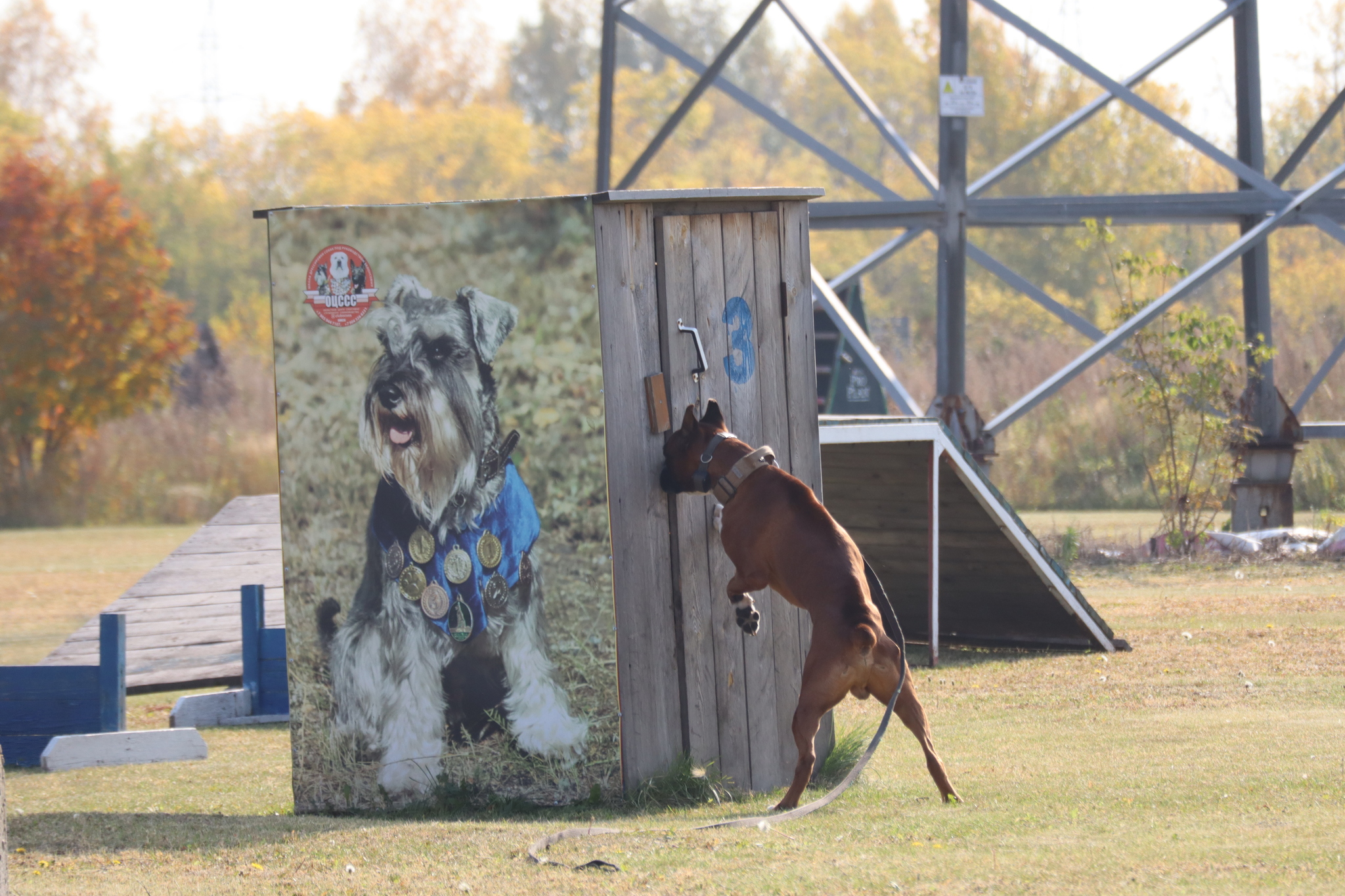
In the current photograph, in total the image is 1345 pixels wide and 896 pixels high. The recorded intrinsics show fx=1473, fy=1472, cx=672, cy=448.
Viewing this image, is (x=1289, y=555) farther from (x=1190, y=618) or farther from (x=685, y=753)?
(x=685, y=753)

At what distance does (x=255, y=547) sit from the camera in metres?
A: 12.7

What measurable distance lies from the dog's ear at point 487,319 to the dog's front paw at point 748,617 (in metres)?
1.55

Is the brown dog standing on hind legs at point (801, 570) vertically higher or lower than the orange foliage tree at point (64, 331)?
lower

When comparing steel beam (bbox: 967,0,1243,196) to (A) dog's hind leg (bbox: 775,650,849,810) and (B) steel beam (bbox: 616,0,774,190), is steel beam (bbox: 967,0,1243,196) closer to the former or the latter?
(B) steel beam (bbox: 616,0,774,190)

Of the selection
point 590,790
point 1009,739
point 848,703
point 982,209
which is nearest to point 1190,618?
point 848,703

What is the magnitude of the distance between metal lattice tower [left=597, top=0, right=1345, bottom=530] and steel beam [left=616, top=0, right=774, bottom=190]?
29mm

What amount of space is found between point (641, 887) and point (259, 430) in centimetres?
3140

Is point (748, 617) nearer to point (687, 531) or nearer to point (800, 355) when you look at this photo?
point (687, 531)

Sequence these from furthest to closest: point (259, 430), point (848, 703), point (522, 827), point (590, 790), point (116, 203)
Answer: point (259, 430)
point (116, 203)
point (848, 703)
point (590, 790)
point (522, 827)

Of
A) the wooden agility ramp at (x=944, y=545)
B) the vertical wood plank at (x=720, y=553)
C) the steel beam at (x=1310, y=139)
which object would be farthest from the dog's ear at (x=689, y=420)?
the steel beam at (x=1310, y=139)

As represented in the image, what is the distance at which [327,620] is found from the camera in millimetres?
6547

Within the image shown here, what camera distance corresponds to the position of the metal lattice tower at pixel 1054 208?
15.7 meters

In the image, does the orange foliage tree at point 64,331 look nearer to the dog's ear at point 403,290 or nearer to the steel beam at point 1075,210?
the steel beam at point 1075,210


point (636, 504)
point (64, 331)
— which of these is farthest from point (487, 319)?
point (64, 331)
